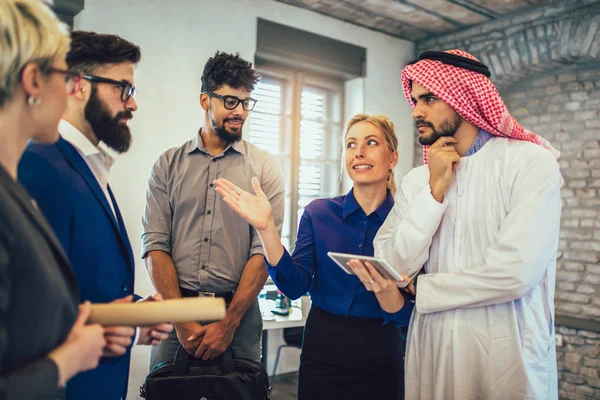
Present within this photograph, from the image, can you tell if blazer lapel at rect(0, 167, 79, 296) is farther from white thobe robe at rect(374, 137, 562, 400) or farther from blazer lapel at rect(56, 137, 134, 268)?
white thobe robe at rect(374, 137, 562, 400)

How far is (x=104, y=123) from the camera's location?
1.64 metres

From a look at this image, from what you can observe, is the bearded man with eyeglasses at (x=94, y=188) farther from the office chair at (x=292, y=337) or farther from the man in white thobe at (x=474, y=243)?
the office chair at (x=292, y=337)

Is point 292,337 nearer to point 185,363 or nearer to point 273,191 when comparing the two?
point 273,191

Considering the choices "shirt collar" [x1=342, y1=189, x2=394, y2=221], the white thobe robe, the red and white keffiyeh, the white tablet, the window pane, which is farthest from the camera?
the window pane

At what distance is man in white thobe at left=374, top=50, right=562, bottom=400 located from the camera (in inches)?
63.8

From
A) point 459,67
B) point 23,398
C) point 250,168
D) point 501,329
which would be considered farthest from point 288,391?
point 23,398

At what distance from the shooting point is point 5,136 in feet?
2.99

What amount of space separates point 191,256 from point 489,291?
133 centimetres

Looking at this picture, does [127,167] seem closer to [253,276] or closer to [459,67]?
[253,276]

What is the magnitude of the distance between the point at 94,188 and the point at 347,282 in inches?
41.0

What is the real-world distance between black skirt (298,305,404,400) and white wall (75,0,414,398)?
7.61 feet

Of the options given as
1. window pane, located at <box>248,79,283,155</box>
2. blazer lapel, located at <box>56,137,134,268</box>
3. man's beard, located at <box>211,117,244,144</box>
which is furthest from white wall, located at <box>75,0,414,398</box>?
blazer lapel, located at <box>56,137,134,268</box>

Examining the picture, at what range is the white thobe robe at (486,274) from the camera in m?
1.61

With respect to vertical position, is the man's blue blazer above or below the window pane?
below
